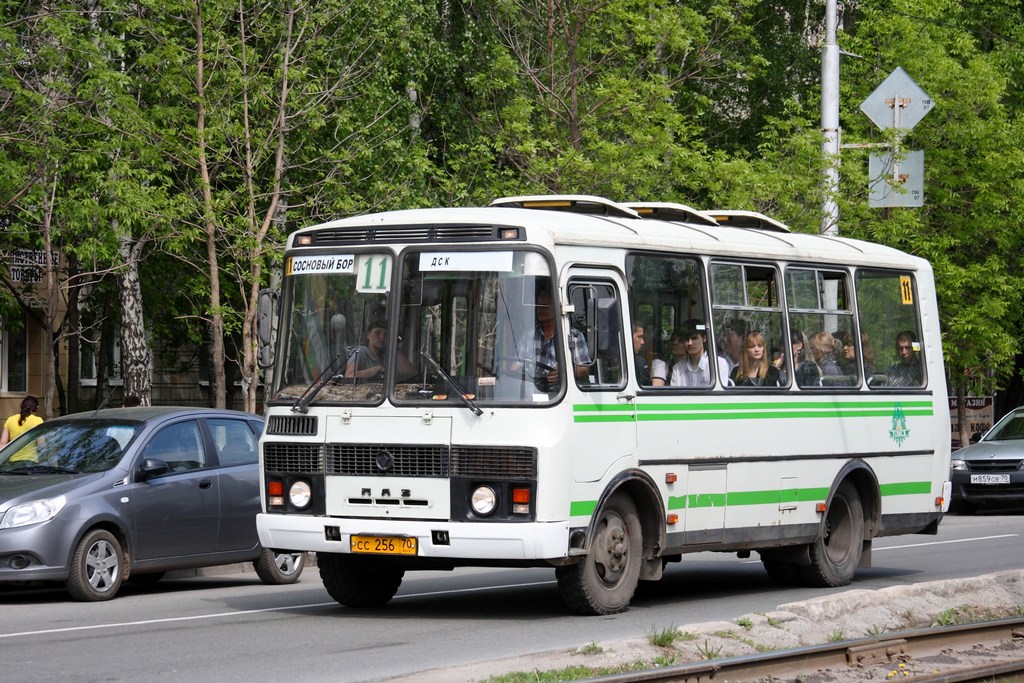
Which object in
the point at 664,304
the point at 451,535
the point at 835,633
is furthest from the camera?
→ the point at 664,304

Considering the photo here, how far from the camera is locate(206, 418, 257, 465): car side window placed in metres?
15.4

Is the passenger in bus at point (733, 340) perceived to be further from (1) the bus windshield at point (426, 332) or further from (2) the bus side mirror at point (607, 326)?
(1) the bus windshield at point (426, 332)

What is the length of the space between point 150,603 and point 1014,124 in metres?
24.5

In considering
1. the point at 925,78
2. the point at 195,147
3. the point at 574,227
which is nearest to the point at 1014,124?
the point at 925,78

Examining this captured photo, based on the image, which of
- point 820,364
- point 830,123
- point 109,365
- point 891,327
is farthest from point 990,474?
point 109,365

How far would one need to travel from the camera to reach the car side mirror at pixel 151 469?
14305 millimetres

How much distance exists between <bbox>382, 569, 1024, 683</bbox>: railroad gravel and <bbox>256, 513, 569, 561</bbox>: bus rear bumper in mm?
1177

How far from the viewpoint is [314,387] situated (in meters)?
12.1

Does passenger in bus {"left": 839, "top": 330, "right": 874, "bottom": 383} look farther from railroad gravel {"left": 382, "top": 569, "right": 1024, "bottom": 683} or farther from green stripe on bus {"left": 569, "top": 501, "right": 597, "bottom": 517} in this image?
green stripe on bus {"left": 569, "top": 501, "right": 597, "bottom": 517}

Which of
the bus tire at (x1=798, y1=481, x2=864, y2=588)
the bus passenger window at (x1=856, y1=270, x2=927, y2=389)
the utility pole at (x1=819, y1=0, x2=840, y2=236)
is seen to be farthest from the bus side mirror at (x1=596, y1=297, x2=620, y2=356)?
the utility pole at (x1=819, y1=0, x2=840, y2=236)

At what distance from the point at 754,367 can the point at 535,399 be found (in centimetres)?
305

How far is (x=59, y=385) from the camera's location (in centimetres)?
3441

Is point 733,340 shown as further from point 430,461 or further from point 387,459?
point 387,459

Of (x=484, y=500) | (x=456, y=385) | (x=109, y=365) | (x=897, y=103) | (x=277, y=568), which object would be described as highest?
(x=897, y=103)
